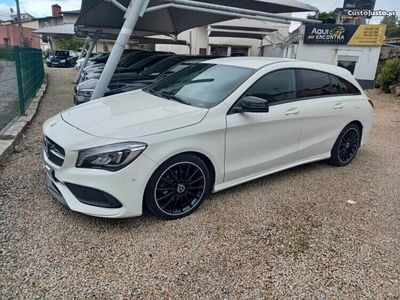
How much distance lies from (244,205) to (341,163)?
217 cm

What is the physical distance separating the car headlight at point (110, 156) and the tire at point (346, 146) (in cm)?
321

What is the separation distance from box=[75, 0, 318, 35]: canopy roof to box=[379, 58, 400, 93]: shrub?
6749 millimetres

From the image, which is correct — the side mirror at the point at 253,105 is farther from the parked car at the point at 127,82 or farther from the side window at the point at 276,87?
the parked car at the point at 127,82

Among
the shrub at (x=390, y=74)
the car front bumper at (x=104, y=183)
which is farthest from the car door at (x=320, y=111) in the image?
the shrub at (x=390, y=74)

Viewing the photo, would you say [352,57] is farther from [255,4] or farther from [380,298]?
[380,298]

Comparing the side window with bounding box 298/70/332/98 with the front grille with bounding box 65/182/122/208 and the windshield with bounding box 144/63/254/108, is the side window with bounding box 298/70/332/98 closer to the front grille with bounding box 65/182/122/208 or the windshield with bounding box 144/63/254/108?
the windshield with bounding box 144/63/254/108

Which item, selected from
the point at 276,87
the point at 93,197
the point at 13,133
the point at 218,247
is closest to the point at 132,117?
the point at 93,197

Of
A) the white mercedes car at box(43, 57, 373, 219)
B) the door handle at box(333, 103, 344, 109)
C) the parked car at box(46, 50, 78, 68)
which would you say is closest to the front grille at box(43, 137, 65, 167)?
the white mercedes car at box(43, 57, 373, 219)

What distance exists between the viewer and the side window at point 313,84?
3.99 meters

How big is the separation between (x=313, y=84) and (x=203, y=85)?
1.58 meters

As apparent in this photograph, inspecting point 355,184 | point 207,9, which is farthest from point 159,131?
point 207,9

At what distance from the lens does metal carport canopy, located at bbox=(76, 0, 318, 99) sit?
18.9ft

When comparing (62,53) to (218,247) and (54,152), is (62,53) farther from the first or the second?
(218,247)

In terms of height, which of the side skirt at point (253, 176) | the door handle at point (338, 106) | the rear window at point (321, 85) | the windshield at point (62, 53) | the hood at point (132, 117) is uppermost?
the rear window at point (321, 85)
